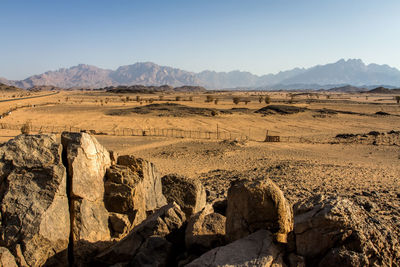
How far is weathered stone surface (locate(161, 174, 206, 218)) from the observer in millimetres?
9484

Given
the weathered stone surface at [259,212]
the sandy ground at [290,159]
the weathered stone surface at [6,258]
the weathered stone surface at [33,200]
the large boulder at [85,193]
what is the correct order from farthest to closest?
the sandy ground at [290,159] → the large boulder at [85,193] → the weathered stone surface at [33,200] → the weathered stone surface at [259,212] → the weathered stone surface at [6,258]

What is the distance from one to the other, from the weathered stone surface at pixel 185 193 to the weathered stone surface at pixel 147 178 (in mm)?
604

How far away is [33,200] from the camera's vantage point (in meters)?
6.29

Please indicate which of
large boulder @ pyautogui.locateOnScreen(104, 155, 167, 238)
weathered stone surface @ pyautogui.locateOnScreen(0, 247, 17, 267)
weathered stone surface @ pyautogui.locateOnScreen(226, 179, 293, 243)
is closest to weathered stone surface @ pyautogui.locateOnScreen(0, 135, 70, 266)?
weathered stone surface @ pyautogui.locateOnScreen(0, 247, 17, 267)

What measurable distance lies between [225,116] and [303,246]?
4820 centimetres

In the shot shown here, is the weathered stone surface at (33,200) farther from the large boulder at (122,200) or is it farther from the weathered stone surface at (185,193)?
the weathered stone surface at (185,193)

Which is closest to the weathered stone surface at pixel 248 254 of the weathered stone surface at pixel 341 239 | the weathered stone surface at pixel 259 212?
the weathered stone surface at pixel 259 212

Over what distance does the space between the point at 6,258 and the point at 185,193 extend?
5.31 m

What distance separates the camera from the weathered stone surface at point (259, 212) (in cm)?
583

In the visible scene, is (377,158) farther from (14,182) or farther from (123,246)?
(14,182)

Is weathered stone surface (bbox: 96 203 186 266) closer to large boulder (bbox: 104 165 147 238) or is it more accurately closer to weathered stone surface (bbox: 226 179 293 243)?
large boulder (bbox: 104 165 147 238)

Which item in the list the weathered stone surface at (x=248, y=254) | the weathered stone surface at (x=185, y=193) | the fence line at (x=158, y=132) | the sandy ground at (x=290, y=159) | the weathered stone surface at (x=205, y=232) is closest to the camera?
the weathered stone surface at (x=248, y=254)

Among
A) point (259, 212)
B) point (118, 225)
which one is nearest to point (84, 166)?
point (118, 225)

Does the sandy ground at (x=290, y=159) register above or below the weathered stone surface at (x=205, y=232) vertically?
below
